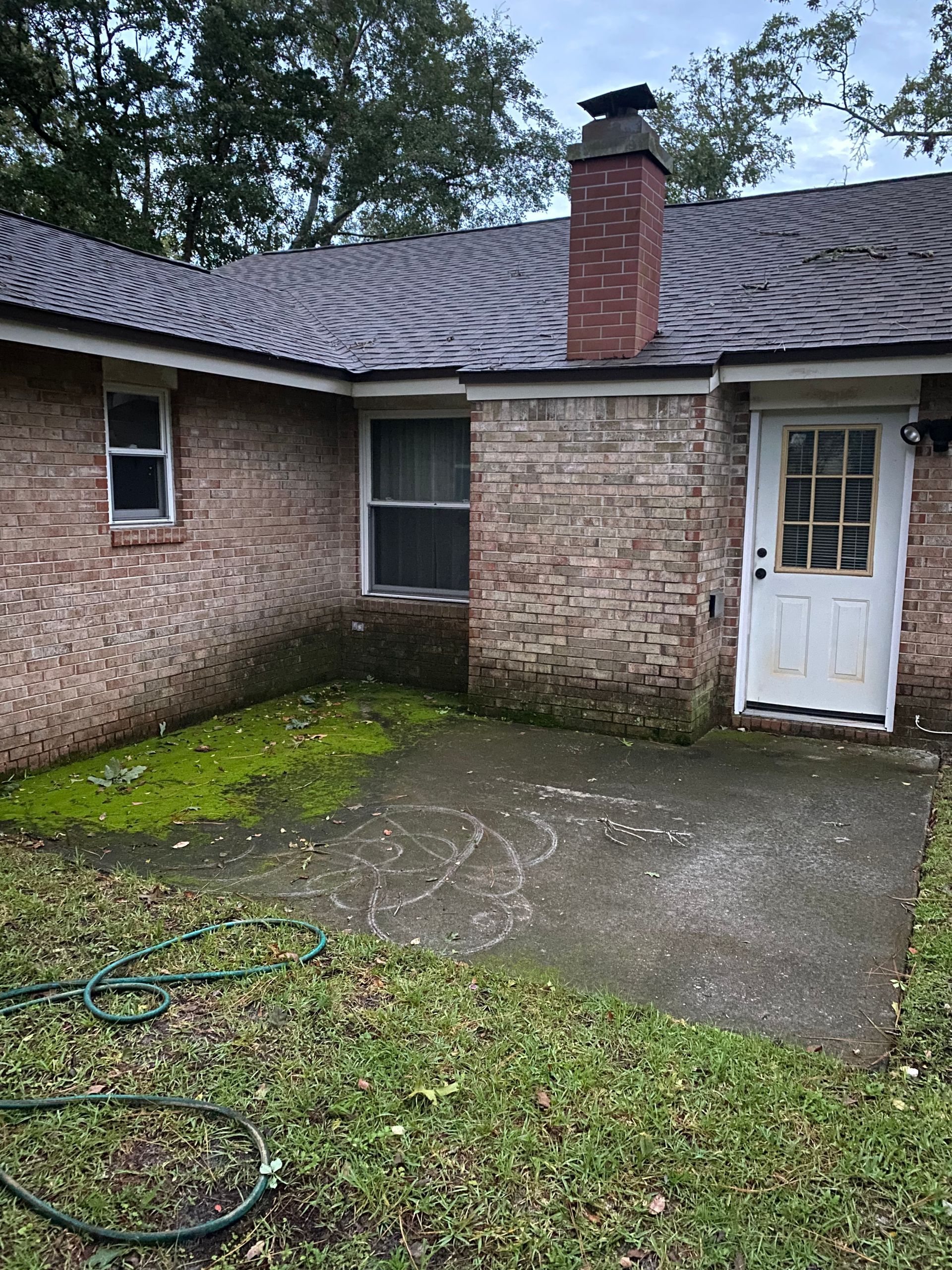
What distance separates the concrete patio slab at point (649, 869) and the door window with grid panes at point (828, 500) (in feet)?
4.76

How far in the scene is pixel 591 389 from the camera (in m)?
7.01

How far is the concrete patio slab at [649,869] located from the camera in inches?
145

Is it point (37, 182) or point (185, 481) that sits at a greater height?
point (37, 182)

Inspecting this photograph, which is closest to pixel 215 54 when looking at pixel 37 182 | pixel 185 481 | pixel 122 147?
pixel 122 147

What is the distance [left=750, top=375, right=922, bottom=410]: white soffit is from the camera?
657 cm

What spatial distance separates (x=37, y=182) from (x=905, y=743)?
20812 mm

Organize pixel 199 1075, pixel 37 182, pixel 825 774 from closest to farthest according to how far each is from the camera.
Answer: pixel 199 1075, pixel 825 774, pixel 37 182

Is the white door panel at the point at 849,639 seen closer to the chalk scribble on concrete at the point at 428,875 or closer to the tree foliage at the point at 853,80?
the chalk scribble on concrete at the point at 428,875

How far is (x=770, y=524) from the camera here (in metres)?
7.26

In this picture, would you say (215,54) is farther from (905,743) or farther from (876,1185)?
(876,1185)

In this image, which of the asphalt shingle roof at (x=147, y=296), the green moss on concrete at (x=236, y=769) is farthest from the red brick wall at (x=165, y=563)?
the asphalt shingle roof at (x=147, y=296)

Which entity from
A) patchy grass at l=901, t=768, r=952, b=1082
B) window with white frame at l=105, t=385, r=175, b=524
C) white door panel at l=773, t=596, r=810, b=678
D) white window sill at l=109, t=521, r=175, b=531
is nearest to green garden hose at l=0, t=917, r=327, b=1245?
patchy grass at l=901, t=768, r=952, b=1082

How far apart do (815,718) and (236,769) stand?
4.35 metres

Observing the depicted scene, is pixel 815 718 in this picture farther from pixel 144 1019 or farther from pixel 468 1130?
pixel 144 1019
